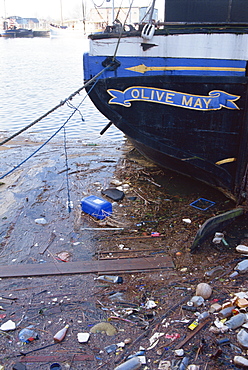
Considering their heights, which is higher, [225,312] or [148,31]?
[148,31]

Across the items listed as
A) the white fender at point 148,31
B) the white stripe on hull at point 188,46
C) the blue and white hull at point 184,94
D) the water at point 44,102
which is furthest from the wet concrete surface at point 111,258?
the white fender at point 148,31

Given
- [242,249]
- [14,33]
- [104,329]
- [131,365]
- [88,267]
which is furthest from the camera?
[14,33]

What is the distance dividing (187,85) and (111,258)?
312cm

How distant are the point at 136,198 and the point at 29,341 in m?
3.72

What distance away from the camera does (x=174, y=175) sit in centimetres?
784

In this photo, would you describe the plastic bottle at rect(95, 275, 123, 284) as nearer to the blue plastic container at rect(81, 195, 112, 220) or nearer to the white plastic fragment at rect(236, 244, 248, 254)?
the blue plastic container at rect(81, 195, 112, 220)

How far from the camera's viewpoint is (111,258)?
5066mm

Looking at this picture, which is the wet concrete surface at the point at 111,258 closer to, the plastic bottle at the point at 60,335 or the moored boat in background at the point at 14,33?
the plastic bottle at the point at 60,335

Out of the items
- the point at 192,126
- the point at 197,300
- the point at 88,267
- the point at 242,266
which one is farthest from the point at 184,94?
the point at 197,300

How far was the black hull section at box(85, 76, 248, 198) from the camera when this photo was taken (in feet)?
18.9

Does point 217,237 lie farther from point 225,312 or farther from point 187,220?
point 225,312

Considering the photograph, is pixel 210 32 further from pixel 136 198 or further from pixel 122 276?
pixel 122 276

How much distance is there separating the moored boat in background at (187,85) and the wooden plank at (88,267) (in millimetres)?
2159

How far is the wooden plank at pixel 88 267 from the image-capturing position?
15.7 feet
